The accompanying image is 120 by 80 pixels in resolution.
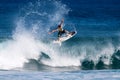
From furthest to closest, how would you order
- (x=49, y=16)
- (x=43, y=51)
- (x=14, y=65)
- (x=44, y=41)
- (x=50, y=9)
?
(x=50, y=9), (x=49, y=16), (x=44, y=41), (x=43, y=51), (x=14, y=65)

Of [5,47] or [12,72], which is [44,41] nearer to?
[5,47]

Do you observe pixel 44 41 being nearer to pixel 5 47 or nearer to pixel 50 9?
pixel 5 47

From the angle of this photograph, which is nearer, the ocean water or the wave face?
the ocean water

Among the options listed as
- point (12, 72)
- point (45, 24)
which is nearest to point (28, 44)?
point (12, 72)

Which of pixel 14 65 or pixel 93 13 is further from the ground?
pixel 93 13

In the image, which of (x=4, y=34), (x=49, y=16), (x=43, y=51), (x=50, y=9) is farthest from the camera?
(x=50, y=9)

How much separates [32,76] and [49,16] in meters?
32.7

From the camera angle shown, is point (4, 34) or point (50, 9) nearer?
point (4, 34)

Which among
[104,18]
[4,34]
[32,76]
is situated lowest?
[32,76]

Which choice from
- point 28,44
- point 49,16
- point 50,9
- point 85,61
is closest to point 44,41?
point 28,44

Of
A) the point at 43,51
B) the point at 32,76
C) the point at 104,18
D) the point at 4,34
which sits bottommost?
the point at 32,76

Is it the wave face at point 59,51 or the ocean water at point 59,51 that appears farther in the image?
the wave face at point 59,51

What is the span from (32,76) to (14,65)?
17.2 ft

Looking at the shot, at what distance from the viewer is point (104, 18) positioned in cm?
6988
